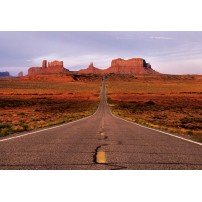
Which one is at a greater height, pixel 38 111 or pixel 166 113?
pixel 166 113

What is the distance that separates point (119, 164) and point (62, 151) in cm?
238

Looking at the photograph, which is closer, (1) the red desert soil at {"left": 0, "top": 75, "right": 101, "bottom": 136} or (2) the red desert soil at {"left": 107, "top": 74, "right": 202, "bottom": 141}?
(1) the red desert soil at {"left": 0, "top": 75, "right": 101, "bottom": 136}

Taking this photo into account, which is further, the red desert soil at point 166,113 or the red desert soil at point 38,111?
the red desert soil at point 166,113

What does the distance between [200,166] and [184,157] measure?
1.25 m

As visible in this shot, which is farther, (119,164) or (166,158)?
(166,158)

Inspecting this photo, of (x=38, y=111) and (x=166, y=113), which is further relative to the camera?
(x=38, y=111)
